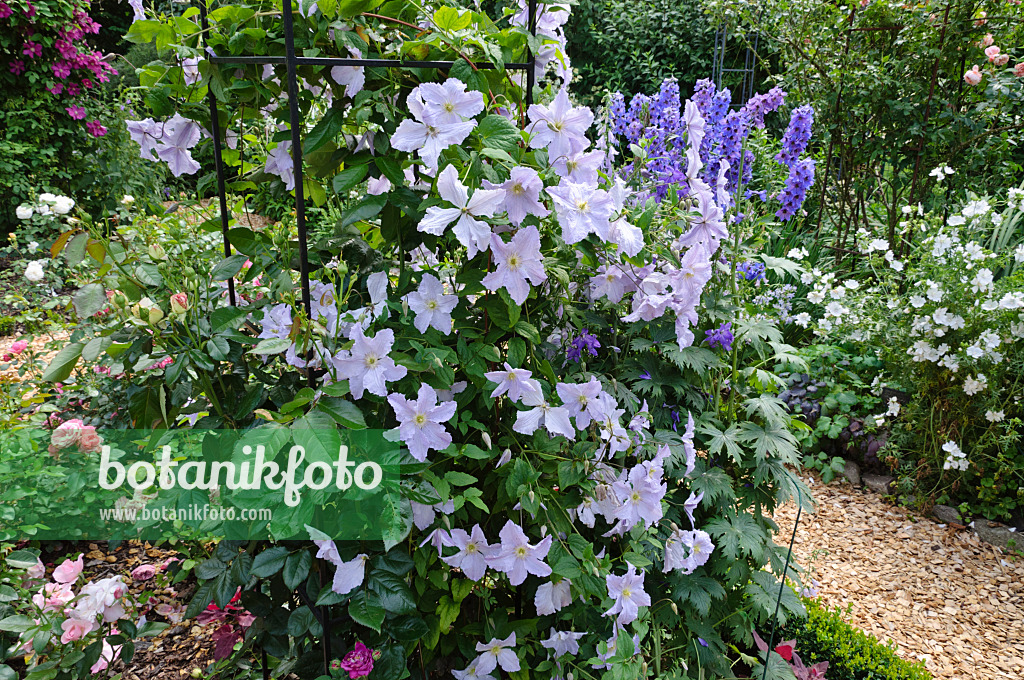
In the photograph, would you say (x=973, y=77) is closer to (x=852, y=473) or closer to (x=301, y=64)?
(x=852, y=473)

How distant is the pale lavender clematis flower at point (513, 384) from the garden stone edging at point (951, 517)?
2573 mm

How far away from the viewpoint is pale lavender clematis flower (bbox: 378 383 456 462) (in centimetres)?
102

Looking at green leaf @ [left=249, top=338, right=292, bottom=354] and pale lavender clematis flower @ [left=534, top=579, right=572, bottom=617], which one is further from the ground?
green leaf @ [left=249, top=338, right=292, bottom=354]

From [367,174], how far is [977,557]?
2.83 meters

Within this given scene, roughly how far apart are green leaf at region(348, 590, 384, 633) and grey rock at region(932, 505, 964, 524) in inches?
108

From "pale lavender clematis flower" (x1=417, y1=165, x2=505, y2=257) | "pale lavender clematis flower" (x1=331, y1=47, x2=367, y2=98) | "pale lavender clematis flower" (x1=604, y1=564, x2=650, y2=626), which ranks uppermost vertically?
"pale lavender clematis flower" (x1=331, y1=47, x2=367, y2=98)

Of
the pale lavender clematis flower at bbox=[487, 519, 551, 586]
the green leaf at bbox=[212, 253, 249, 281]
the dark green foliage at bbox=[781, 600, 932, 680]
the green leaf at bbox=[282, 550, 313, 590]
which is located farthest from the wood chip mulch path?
the green leaf at bbox=[212, 253, 249, 281]

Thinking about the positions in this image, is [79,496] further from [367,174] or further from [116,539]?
[367,174]

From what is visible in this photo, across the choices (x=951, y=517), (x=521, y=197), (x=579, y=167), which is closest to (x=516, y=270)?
(x=521, y=197)

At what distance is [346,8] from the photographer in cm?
101

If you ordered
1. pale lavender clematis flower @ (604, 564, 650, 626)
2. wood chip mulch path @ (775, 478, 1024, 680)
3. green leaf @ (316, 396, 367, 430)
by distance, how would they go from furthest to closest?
wood chip mulch path @ (775, 478, 1024, 680) < pale lavender clematis flower @ (604, 564, 650, 626) < green leaf @ (316, 396, 367, 430)

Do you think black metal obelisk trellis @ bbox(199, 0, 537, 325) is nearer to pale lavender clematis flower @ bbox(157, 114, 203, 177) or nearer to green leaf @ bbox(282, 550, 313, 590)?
pale lavender clematis flower @ bbox(157, 114, 203, 177)

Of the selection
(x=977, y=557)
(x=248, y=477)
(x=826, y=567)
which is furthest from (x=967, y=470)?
(x=248, y=477)

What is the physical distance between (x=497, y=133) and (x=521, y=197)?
104mm
